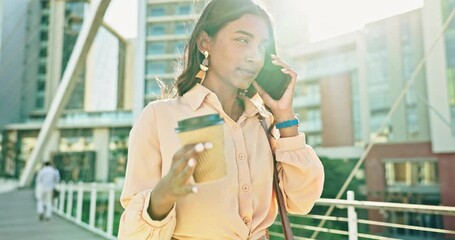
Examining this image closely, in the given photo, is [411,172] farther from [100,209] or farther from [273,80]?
[273,80]

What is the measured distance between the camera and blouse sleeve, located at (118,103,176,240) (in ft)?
1.65

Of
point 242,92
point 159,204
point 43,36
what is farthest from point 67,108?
point 159,204

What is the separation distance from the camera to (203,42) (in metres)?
0.61

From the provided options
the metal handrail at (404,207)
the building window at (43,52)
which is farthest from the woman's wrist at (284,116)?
the building window at (43,52)

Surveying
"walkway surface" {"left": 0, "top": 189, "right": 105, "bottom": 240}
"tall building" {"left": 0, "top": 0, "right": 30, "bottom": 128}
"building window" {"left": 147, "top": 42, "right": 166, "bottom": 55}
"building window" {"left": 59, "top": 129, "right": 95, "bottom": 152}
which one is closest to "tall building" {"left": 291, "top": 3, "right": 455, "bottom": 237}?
"building window" {"left": 147, "top": 42, "right": 166, "bottom": 55}

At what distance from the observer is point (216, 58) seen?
591mm

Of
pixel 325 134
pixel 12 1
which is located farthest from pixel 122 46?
pixel 12 1

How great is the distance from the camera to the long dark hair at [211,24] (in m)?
0.58

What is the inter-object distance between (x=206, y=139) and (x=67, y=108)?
60.9ft

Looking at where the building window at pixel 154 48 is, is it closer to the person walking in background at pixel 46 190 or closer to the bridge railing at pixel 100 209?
the bridge railing at pixel 100 209

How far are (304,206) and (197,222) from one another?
18 cm

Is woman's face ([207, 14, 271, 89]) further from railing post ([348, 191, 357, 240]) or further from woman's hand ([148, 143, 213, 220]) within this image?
railing post ([348, 191, 357, 240])

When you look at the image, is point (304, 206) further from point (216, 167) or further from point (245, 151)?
point (216, 167)

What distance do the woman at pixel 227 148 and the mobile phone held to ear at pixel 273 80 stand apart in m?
0.01
